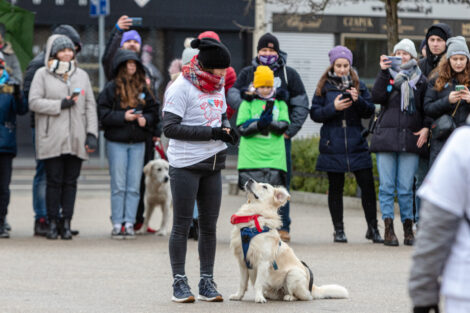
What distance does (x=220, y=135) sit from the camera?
6.77 m

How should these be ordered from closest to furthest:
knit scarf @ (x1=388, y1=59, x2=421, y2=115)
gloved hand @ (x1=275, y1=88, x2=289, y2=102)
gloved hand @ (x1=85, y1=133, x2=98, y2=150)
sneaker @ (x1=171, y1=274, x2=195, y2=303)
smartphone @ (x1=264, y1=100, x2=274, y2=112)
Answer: sneaker @ (x1=171, y1=274, x2=195, y2=303) < smartphone @ (x1=264, y1=100, x2=274, y2=112) < knit scarf @ (x1=388, y1=59, x2=421, y2=115) < gloved hand @ (x1=275, y1=88, x2=289, y2=102) < gloved hand @ (x1=85, y1=133, x2=98, y2=150)

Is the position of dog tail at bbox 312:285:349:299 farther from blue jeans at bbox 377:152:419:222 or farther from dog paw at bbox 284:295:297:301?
blue jeans at bbox 377:152:419:222

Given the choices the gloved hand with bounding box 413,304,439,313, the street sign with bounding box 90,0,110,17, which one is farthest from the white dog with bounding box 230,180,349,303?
the street sign with bounding box 90,0,110,17

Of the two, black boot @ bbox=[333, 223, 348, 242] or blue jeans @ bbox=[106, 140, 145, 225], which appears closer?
black boot @ bbox=[333, 223, 348, 242]

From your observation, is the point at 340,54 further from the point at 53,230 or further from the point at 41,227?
the point at 41,227

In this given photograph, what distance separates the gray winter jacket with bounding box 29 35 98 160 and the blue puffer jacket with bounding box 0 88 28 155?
14.3 inches

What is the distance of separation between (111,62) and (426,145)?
3.83 metres

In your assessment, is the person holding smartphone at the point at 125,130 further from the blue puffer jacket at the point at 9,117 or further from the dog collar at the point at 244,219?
the dog collar at the point at 244,219

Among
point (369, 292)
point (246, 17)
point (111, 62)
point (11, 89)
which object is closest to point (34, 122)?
point (11, 89)

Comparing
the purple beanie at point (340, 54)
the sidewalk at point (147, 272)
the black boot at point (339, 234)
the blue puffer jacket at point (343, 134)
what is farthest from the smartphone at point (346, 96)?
the sidewalk at point (147, 272)

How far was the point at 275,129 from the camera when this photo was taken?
9.85 meters

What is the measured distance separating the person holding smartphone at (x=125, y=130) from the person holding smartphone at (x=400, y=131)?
2684 mm

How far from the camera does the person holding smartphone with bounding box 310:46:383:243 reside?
10.4m

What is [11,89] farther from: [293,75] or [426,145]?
[426,145]
